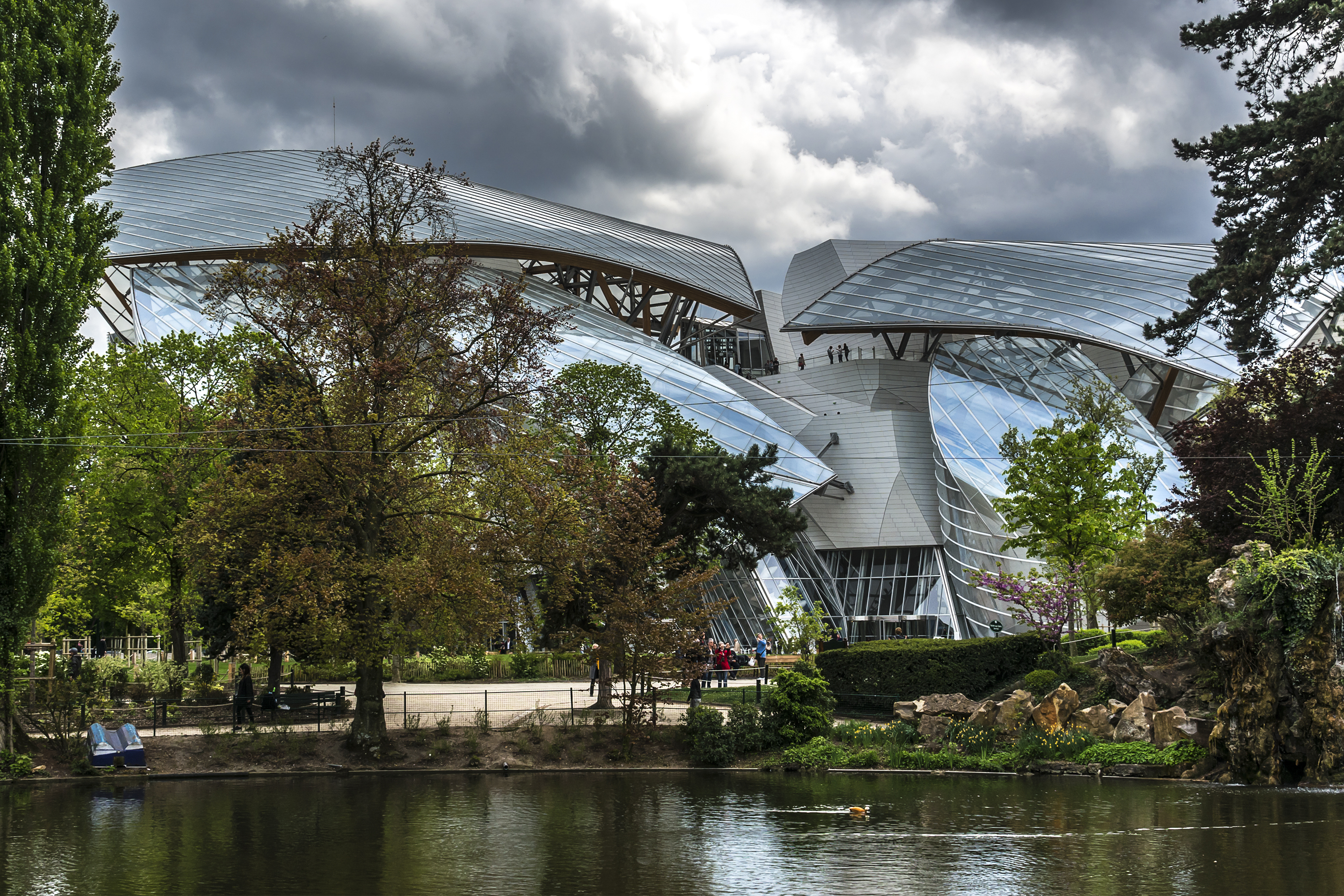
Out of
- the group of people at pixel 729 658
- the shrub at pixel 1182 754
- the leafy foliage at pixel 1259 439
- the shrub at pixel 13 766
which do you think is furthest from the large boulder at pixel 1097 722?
the shrub at pixel 13 766

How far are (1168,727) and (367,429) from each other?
1594cm

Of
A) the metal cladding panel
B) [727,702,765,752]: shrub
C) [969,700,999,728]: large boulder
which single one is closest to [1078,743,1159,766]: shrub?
[969,700,999,728]: large boulder

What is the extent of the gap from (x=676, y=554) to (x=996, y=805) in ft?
50.3

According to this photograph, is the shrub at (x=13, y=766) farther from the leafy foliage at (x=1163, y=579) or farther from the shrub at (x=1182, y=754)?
the leafy foliage at (x=1163, y=579)

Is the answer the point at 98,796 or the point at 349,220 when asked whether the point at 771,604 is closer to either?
the point at 349,220

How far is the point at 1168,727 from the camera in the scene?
18875 millimetres

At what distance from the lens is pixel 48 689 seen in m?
22.2

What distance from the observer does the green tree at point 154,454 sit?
29469 millimetres

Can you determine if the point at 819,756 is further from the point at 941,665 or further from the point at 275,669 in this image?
the point at 275,669

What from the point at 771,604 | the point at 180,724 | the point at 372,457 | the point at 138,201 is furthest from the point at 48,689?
the point at 138,201

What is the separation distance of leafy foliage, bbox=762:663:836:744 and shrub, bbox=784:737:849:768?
451 millimetres

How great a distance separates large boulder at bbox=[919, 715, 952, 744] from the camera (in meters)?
21.2

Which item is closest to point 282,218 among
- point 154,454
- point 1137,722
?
point 154,454

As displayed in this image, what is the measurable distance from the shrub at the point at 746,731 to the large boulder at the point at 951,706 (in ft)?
11.1
